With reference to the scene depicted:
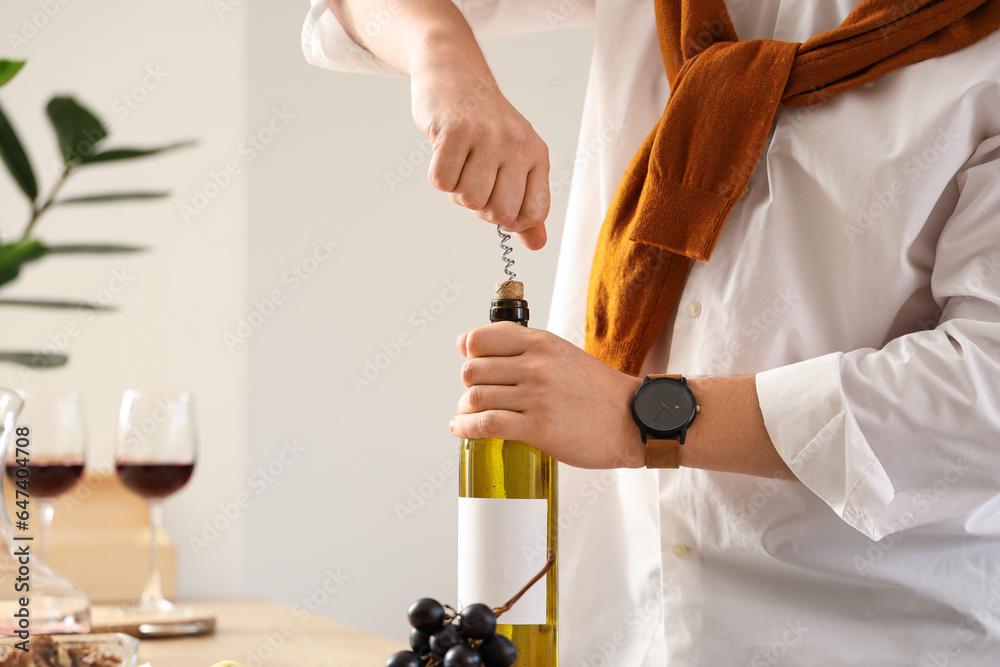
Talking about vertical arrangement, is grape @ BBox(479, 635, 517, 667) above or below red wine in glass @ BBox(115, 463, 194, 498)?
below

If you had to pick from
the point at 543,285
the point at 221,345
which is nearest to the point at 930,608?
the point at 543,285

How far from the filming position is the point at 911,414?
65cm

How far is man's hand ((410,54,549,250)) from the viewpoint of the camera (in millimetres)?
680

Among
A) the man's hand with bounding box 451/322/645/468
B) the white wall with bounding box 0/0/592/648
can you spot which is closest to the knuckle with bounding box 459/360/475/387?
the man's hand with bounding box 451/322/645/468

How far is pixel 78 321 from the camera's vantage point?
189cm

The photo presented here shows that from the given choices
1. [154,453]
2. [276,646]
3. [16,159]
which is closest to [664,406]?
[276,646]

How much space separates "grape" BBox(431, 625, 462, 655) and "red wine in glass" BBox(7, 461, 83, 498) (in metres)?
0.70

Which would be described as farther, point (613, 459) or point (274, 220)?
point (274, 220)

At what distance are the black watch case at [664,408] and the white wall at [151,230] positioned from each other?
5.03 feet

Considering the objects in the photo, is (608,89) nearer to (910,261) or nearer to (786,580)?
(910,261)

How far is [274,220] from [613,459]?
5.09 feet

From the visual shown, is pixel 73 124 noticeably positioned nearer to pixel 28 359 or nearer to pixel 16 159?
pixel 16 159

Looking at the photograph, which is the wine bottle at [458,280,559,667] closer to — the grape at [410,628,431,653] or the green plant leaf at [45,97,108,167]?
the grape at [410,628,431,653]

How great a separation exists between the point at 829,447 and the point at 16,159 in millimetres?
739
